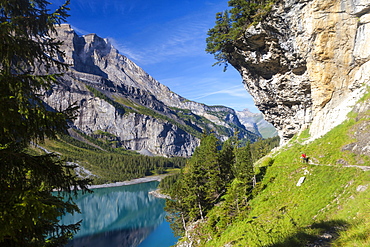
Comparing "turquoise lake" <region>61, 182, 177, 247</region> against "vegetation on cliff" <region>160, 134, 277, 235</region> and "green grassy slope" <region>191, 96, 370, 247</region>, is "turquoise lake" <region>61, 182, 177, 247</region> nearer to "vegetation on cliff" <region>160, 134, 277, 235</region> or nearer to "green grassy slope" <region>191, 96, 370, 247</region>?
"vegetation on cliff" <region>160, 134, 277, 235</region>

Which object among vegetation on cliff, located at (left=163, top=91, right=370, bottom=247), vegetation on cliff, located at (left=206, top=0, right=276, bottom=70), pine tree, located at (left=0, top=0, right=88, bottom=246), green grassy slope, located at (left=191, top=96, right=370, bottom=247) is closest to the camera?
pine tree, located at (left=0, top=0, right=88, bottom=246)

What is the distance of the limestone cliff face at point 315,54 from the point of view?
1095 inches

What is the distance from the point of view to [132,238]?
61.1m

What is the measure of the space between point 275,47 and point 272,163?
64.1ft

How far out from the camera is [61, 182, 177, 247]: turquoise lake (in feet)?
190

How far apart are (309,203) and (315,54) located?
23.5 m

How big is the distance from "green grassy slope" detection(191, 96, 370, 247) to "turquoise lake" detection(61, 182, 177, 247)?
34.2 meters

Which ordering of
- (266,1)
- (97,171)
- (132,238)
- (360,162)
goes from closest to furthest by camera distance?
(360,162), (266,1), (132,238), (97,171)

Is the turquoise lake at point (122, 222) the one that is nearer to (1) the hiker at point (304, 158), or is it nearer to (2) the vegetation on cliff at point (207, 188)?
(2) the vegetation on cliff at point (207, 188)

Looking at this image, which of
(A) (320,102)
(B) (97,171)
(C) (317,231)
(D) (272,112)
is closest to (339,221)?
(C) (317,231)

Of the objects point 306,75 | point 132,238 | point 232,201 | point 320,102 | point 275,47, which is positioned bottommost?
point 132,238

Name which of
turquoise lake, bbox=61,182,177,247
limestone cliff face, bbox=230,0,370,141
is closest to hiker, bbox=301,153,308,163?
limestone cliff face, bbox=230,0,370,141

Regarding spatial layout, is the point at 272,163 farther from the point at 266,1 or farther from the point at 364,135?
the point at 266,1

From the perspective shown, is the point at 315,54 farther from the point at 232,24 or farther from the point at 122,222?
the point at 122,222
